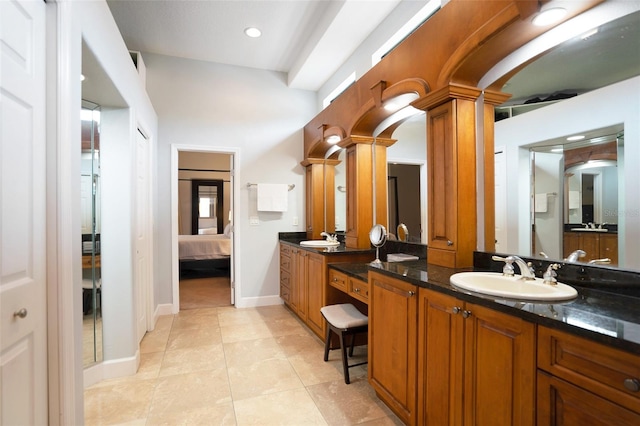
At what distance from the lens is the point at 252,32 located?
342 centimetres

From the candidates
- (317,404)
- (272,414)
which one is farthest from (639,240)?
(272,414)

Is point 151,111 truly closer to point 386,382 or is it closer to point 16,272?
point 16,272

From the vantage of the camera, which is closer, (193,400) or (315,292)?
(193,400)

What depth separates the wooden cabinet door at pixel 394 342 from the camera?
63.1 inches

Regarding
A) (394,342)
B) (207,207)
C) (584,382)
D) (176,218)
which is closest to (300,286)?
(394,342)

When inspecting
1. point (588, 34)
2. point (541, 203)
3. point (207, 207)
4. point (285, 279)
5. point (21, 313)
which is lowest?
point (285, 279)

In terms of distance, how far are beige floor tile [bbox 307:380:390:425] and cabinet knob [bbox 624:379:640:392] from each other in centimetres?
137

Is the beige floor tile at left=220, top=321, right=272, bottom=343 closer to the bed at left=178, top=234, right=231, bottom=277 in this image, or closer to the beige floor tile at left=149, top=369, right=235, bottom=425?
the beige floor tile at left=149, top=369, right=235, bottom=425

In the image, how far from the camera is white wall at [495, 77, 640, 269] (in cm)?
132

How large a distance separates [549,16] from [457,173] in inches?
33.0

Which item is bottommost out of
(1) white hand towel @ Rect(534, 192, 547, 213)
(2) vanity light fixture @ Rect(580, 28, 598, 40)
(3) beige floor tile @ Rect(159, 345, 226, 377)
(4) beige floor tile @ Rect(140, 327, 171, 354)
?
(4) beige floor tile @ Rect(140, 327, 171, 354)

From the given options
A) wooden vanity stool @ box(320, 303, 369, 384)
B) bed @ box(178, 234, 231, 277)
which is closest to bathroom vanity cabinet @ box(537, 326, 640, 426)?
wooden vanity stool @ box(320, 303, 369, 384)

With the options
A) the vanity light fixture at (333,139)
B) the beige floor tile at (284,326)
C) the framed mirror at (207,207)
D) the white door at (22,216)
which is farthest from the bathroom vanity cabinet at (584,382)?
the framed mirror at (207,207)

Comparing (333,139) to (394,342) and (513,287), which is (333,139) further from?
(513,287)
